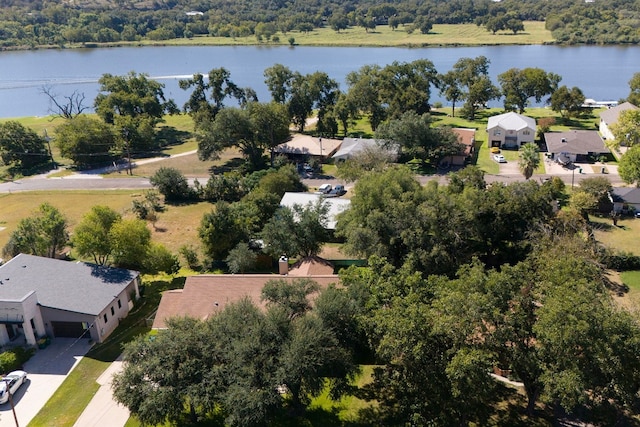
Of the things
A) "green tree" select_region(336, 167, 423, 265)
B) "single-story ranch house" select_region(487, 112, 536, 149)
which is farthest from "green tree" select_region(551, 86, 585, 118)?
"green tree" select_region(336, 167, 423, 265)

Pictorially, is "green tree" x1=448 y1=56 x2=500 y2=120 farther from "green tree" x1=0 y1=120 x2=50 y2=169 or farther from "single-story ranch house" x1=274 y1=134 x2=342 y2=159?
"green tree" x1=0 y1=120 x2=50 y2=169

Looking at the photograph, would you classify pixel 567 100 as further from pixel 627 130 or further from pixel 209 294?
pixel 209 294

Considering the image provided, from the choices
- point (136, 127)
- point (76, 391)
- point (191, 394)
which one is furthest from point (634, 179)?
point (136, 127)

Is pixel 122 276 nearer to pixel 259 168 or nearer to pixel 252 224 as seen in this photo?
pixel 252 224

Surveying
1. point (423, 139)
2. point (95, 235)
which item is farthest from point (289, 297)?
point (423, 139)

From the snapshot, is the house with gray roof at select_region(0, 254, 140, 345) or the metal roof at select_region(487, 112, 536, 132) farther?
the metal roof at select_region(487, 112, 536, 132)

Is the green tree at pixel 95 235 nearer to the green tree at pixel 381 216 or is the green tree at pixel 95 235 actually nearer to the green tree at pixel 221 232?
the green tree at pixel 221 232
